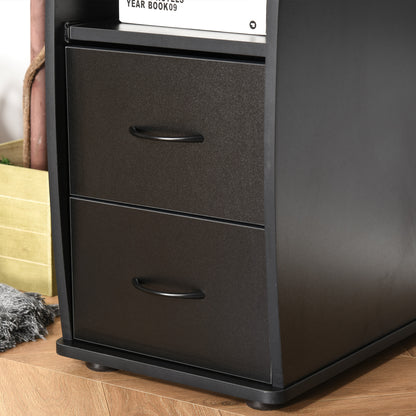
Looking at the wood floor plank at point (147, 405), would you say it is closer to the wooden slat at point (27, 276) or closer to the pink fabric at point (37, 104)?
the wooden slat at point (27, 276)

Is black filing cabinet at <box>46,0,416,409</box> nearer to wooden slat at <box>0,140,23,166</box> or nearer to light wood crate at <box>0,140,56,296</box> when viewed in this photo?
light wood crate at <box>0,140,56,296</box>

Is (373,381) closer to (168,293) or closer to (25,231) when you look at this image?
(168,293)

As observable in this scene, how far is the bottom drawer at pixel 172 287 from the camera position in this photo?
3.79ft

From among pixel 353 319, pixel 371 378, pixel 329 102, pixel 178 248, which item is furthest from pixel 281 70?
pixel 371 378

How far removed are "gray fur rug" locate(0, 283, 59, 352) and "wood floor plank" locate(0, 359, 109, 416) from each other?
0.08 m

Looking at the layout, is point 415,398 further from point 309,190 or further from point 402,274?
point 309,190

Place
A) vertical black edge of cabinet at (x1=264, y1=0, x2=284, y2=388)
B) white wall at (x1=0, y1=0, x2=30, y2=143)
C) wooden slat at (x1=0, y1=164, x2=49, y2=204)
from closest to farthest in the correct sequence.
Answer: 1. vertical black edge of cabinet at (x1=264, y1=0, x2=284, y2=388)
2. wooden slat at (x1=0, y1=164, x2=49, y2=204)
3. white wall at (x1=0, y1=0, x2=30, y2=143)

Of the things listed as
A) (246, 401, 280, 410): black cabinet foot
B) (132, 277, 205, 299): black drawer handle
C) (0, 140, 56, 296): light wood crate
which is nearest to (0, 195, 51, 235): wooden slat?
(0, 140, 56, 296): light wood crate

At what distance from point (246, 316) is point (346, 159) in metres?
0.24

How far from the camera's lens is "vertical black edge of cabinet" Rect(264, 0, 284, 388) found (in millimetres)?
1041

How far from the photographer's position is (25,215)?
164 centimetres

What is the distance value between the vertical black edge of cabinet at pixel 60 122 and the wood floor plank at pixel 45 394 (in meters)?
0.07

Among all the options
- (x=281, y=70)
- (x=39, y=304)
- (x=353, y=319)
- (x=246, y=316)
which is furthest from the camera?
(x=39, y=304)

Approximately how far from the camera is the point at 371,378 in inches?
51.3
